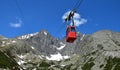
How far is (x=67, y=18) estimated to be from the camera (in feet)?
167

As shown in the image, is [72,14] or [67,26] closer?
[72,14]

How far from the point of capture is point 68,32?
5256 cm

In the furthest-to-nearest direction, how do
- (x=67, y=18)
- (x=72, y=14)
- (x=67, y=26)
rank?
(x=67, y=26) → (x=67, y=18) → (x=72, y=14)

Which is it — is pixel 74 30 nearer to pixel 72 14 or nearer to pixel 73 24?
pixel 73 24

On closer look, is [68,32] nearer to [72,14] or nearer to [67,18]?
[67,18]

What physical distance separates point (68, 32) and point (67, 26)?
115 inches

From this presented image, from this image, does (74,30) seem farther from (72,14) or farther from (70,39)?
(72,14)

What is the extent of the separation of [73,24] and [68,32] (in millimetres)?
1785

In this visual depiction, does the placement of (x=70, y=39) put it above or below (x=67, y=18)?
below

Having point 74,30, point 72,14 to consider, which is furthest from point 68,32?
point 72,14

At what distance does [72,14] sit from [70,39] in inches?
233

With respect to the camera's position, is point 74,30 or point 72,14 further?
point 74,30

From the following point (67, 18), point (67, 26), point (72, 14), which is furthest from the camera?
point (67, 26)

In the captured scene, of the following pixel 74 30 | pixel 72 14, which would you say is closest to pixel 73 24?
pixel 74 30
